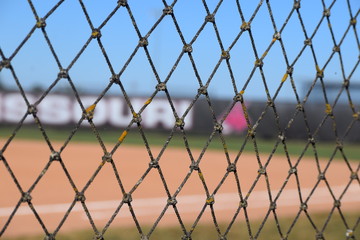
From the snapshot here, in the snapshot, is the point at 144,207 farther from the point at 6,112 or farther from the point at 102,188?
the point at 6,112

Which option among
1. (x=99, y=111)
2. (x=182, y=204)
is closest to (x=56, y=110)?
(x=99, y=111)

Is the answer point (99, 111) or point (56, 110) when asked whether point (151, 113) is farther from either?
point (56, 110)

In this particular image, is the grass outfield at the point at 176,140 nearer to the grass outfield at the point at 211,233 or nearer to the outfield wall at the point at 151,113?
the outfield wall at the point at 151,113

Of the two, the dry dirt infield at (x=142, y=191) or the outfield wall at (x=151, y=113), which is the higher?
the outfield wall at (x=151, y=113)

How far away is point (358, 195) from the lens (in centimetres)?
872

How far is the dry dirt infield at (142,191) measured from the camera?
6383 mm

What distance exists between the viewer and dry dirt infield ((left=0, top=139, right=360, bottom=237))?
638 cm

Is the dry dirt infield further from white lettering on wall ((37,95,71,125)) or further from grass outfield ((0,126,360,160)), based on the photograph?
white lettering on wall ((37,95,71,125))

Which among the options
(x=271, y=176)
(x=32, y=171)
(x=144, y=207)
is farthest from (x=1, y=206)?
(x=271, y=176)

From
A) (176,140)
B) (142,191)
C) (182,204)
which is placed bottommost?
(182,204)

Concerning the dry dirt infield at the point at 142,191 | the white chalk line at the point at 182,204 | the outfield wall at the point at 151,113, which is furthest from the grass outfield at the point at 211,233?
the outfield wall at the point at 151,113

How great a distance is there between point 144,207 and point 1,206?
193 cm

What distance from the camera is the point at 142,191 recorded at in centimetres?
855

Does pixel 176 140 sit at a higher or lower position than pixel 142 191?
higher
